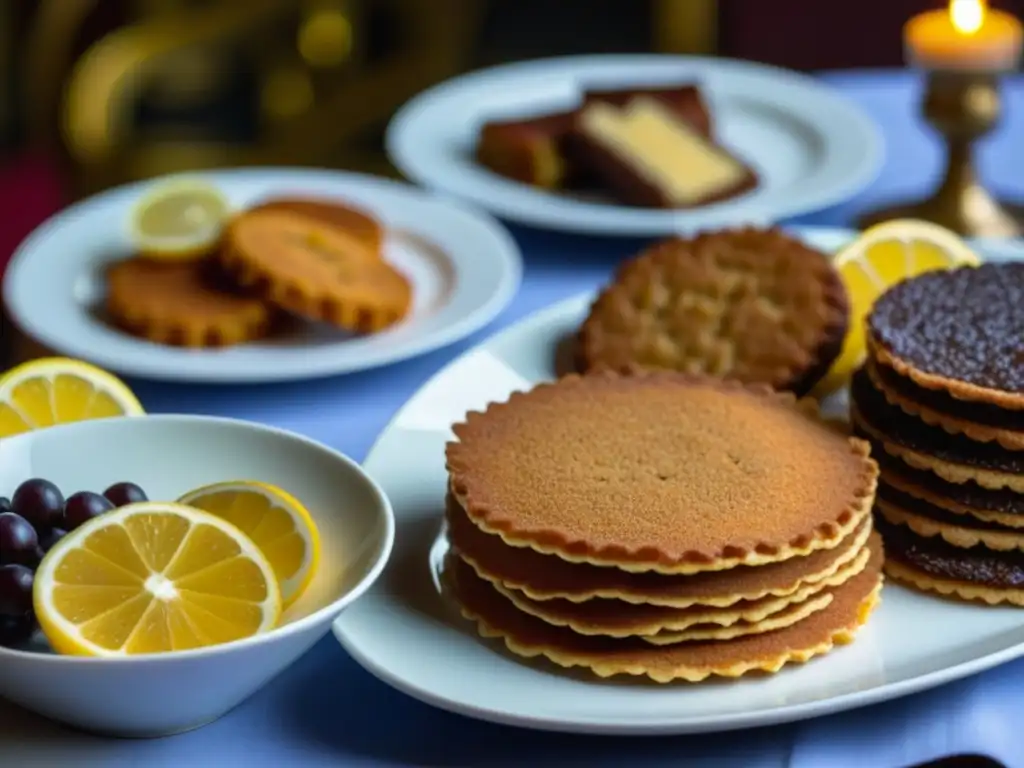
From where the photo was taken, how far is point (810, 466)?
112cm

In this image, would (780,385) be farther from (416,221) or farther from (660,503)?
(416,221)

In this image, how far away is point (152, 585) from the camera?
→ 0.93 metres

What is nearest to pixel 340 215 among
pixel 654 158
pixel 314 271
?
pixel 314 271

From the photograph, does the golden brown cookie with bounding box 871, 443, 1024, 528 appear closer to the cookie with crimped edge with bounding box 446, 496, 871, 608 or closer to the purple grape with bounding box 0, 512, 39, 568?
the cookie with crimped edge with bounding box 446, 496, 871, 608

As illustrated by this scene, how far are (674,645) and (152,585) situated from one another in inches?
13.7

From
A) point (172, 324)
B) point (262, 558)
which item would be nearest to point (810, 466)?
point (262, 558)

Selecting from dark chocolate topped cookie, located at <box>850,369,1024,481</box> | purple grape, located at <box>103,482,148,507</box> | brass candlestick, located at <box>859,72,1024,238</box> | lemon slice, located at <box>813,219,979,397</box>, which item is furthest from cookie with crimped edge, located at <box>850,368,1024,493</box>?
brass candlestick, located at <box>859,72,1024,238</box>

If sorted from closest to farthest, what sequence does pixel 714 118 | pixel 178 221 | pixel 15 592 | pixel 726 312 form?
pixel 15 592 < pixel 726 312 < pixel 178 221 < pixel 714 118

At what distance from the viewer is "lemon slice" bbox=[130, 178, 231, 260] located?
1728 millimetres

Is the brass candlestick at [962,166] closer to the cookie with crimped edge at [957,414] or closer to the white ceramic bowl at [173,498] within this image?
the cookie with crimped edge at [957,414]

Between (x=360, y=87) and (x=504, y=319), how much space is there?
2398mm

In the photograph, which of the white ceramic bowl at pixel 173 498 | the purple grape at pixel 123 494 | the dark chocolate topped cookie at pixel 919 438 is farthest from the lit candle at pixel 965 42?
the purple grape at pixel 123 494

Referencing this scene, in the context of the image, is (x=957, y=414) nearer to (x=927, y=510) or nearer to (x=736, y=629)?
(x=927, y=510)

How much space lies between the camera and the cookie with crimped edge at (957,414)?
3.64 ft
